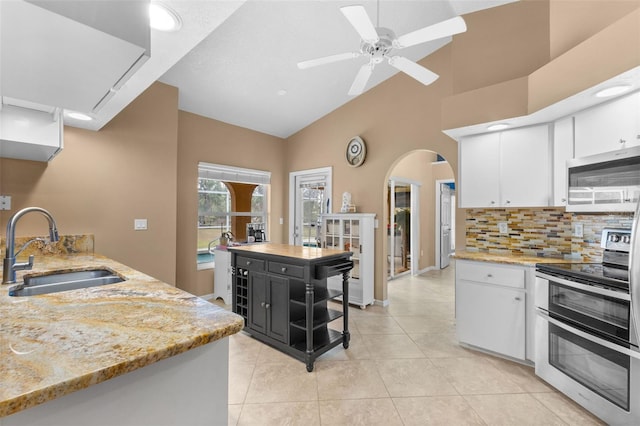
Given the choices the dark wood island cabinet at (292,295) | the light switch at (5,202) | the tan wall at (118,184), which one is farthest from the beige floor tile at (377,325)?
the light switch at (5,202)

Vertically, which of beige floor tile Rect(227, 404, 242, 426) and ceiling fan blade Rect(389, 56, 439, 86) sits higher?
ceiling fan blade Rect(389, 56, 439, 86)

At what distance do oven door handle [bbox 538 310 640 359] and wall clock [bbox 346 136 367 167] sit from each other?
9.27 feet

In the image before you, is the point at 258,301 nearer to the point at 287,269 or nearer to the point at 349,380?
the point at 287,269

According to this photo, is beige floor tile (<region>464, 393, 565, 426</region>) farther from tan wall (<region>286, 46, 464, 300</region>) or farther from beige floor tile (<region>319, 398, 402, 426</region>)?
tan wall (<region>286, 46, 464, 300</region>)

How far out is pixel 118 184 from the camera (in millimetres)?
3068

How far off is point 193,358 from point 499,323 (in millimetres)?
2655

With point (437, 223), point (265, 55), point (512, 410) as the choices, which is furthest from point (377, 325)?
point (437, 223)

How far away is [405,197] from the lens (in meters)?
6.09

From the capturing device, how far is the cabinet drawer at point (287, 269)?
2484 mm

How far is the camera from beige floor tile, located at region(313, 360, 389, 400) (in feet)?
7.00

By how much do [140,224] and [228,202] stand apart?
1598 mm

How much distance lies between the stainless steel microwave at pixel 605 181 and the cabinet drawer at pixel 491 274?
686 mm

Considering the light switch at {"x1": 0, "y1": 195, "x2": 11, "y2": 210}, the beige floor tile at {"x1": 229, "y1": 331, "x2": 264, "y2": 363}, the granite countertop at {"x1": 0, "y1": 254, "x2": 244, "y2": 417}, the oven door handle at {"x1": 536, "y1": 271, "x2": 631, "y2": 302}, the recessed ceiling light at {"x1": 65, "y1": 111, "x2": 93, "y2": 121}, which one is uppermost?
the recessed ceiling light at {"x1": 65, "y1": 111, "x2": 93, "y2": 121}

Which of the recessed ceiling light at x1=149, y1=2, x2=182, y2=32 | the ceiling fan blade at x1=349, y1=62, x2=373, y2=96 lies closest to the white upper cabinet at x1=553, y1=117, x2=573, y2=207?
the ceiling fan blade at x1=349, y1=62, x2=373, y2=96
